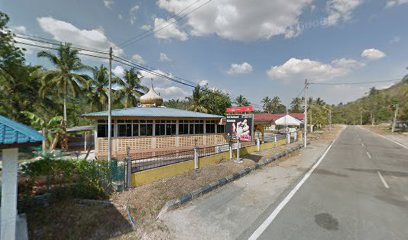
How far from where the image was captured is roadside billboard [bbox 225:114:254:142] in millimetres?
11534

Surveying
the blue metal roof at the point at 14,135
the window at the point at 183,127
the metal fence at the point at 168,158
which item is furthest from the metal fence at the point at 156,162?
the window at the point at 183,127

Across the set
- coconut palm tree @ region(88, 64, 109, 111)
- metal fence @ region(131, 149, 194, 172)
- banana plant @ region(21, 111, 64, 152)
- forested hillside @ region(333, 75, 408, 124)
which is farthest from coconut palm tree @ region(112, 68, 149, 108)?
forested hillside @ region(333, 75, 408, 124)

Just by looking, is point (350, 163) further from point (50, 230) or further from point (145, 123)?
point (50, 230)

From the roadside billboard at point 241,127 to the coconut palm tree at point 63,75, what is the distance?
20.1 m

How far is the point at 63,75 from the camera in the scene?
23250 mm

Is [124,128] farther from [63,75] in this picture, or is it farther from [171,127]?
[63,75]

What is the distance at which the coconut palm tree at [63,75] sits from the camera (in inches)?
899

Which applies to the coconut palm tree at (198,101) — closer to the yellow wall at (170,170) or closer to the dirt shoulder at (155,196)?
the yellow wall at (170,170)

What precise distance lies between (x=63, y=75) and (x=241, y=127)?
22.4m

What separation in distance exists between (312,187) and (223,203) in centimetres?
405

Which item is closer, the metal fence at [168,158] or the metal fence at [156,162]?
the metal fence at [156,162]

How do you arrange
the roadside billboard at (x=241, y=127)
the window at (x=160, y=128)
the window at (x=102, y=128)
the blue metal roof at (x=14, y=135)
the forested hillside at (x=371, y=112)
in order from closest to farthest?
the blue metal roof at (x=14, y=135), the roadside billboard at (x=241, y=127), the window at (x=102, y=128), the window at (x=160, y=128), the forested hillside at (x=371, y=112)

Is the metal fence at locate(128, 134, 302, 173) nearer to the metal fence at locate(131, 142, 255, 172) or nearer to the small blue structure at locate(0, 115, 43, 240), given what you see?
the metal fence at locate(131, 142, 255, 172)

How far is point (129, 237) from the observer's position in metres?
4.60
